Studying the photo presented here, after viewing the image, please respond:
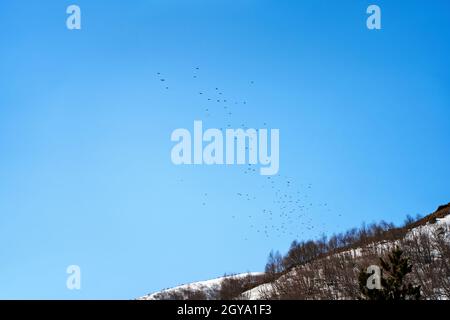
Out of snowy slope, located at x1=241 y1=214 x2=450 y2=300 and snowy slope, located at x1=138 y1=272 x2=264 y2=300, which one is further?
snowy slope, located at x1=138 y1=272 x2=264 y2=300

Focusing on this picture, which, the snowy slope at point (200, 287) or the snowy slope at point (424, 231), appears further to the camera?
the snowy slope at point (200, 287)

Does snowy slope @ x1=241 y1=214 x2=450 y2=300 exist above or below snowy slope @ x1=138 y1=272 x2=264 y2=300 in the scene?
above

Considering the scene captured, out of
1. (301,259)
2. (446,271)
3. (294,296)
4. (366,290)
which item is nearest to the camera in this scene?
(366,290)

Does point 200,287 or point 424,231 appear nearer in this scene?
point 424,231

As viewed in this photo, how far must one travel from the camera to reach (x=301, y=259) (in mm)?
130125

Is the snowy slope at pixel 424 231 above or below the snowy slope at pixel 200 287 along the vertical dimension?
above

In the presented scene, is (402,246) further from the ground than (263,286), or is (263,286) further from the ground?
(402,246)

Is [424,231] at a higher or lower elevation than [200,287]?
higher

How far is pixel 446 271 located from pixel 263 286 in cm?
3515
